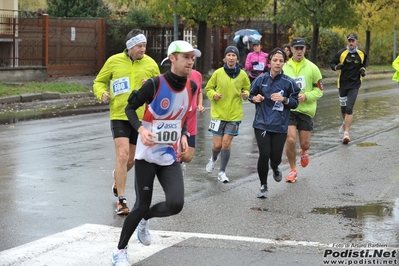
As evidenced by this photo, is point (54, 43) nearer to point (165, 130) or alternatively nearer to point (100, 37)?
point (100, 37)

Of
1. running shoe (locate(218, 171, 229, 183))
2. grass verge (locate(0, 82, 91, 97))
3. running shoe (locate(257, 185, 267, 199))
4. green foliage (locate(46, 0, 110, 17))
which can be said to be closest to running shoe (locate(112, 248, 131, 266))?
running shoe (locate(257, 185, 267, 199))

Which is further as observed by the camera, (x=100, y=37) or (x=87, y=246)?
(x=100, y=37)

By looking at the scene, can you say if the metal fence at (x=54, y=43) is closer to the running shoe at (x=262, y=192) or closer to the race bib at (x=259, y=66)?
the race bib at (x=259, y=66)

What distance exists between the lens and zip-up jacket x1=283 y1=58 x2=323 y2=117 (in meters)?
10.8

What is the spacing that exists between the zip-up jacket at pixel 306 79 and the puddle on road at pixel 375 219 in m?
2.06

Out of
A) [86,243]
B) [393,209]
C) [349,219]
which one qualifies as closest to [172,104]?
[86,243]

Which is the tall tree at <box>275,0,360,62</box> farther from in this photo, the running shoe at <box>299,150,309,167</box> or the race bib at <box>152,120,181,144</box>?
the race bib at <box>152,120,181,144</box>

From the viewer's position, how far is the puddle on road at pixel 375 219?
7.57m

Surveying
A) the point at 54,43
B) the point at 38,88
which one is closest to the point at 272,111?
the point at 38,88

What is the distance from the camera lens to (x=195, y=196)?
31.6 ft

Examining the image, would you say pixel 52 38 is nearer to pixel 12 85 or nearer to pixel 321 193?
pixel 12 85

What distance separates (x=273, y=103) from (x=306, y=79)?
1377 mm

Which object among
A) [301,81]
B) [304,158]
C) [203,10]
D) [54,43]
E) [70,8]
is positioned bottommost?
[304,158]

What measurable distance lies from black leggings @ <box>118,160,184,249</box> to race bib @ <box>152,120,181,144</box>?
21cm
